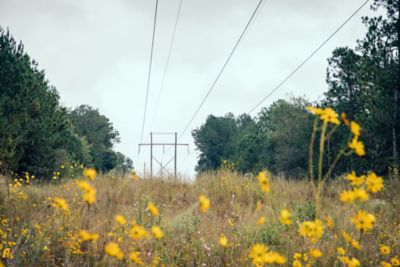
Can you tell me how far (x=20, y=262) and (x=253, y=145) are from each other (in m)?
41.6

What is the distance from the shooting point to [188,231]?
457 centimetres

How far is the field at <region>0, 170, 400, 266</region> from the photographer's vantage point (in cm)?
338

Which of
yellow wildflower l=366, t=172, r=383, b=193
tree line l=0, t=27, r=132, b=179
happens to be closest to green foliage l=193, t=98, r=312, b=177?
tree line l=0, t=27, r=132, b=179

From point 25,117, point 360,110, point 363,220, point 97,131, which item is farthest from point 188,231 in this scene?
point 97,131

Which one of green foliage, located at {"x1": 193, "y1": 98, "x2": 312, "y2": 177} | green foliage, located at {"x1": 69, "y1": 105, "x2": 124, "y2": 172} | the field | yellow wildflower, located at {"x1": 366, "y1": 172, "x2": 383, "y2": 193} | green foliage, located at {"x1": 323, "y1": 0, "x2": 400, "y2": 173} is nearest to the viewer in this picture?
yellow wildflower, located at {"x1": 366, "y1": 172, "x2": 383, "y2": 193}

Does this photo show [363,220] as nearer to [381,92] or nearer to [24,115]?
[381,92]

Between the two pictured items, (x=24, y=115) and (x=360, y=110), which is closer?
(x=24, y=115)

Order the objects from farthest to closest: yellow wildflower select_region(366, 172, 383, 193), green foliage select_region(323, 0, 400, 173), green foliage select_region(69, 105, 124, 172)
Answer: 1. green foliage select_region(69, 105, 124, 172)
2. green foliage select_region(323, 0, 400, 173)
3. yellow wildflower select_region(366, 172, 383, 193)

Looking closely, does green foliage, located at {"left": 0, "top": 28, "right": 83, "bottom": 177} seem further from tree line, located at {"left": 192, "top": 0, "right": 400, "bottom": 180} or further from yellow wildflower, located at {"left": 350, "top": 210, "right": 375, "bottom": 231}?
yellow wildflower, located at {"left": 350, "top": 210, "right": 375, "bottom": 231}

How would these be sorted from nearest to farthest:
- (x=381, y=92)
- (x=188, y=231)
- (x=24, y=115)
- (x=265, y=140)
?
(x=188, y=231) < (x=381, y=92) < (x=24, y=115) < (x=265, y=140)

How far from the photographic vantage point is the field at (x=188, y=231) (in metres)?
3.38

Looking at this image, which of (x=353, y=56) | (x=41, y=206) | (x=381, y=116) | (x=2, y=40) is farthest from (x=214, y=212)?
(x=353, y=56)

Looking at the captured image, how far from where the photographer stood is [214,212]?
620 cm

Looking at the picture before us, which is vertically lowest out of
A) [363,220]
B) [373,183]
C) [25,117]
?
[363,220]
